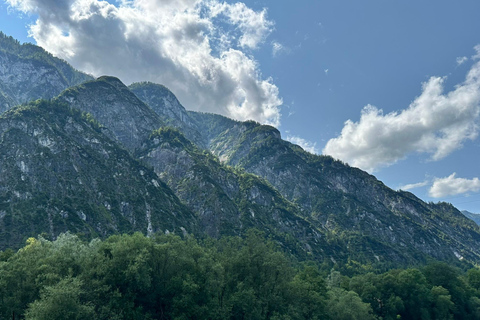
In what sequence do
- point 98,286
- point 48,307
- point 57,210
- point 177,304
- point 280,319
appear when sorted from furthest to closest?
point 57,210 < point 280,319 < point 177,304 < point 98,286 < point 48,307

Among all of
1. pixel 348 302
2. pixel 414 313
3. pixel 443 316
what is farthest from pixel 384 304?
pixel 348 302

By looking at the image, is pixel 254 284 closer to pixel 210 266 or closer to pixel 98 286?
pixel 210 266

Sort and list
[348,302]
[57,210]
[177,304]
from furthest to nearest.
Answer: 1. [57,210]
2. [348,302]
3. [177,304]

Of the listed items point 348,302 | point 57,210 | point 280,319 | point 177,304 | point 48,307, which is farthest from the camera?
point 57,210

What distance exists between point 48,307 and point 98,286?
8748 mm

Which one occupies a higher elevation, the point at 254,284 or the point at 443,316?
the point at 254,284

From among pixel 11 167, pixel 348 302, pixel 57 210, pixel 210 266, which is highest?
pixel 11 167

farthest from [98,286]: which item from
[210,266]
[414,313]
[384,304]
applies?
[414,313]

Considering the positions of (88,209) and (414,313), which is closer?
(414,313)

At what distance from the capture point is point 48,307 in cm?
3588

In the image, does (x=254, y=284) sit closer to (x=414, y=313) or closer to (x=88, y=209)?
(x=414, y=313)

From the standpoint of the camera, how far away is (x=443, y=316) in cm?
8894

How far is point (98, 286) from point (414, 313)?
3857 inches

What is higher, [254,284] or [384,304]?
[254,284]
